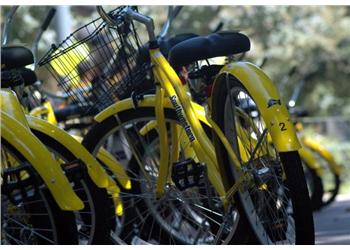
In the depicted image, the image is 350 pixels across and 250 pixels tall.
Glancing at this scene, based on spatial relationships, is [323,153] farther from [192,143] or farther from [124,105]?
[192,143]

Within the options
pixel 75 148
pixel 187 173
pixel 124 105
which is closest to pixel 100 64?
pixel 124 105

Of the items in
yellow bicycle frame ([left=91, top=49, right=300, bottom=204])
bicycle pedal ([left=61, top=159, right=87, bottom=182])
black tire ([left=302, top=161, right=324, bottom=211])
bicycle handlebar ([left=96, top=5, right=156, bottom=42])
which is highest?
bicycle handlebar ([left=96, top=5, right=156, bottom=42])

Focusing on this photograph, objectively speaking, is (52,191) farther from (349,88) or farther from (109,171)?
(349,88)

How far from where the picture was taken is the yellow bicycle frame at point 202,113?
116 inches

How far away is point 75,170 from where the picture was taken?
3562 millimetres

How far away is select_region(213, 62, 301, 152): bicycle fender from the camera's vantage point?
9.47 feet

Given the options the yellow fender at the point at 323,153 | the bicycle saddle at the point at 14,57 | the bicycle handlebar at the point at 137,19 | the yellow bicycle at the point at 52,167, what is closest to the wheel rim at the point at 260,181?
the bicycle handlebar at the point at 137,19

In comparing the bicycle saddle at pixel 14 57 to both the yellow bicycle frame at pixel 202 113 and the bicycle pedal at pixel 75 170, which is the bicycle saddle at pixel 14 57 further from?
the bicycle pedal at pixel 75 170

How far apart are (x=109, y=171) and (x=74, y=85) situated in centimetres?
49

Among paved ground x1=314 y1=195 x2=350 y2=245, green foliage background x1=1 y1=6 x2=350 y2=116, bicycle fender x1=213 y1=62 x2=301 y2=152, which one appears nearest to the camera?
bicycle fender x1=213 y1=62 x2=301 y2=152

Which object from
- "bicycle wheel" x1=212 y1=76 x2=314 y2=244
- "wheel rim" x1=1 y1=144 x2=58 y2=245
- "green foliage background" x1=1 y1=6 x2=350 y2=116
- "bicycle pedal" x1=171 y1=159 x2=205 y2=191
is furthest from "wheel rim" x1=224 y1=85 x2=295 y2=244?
"green foliage background" x1=1 y1=6 x2=350 y2=116

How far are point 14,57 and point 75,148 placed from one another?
0.55 m

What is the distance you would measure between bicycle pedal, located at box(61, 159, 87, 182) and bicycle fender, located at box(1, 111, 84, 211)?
29 centimetres

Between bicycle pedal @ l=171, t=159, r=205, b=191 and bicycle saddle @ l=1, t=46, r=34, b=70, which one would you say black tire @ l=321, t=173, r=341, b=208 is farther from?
bicycle saddle @ l=1, t=46, r=34, b=70
